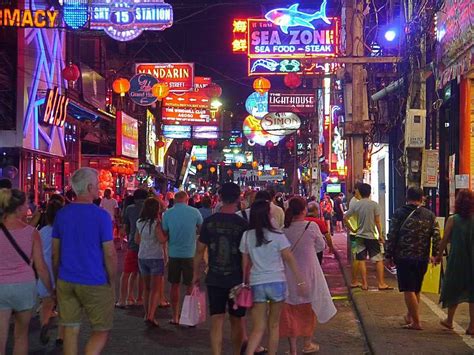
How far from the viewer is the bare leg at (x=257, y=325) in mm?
6012

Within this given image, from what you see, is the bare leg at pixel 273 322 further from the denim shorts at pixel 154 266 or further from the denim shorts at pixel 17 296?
the denim shorts at pixel 154 266

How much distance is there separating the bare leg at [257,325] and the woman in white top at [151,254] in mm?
2918

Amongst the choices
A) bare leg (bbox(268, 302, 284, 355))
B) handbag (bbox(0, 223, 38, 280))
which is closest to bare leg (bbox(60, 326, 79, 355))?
handbag (bbox(0, 223, 38, 280))

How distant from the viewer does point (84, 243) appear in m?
5.40

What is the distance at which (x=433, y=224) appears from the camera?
26.1 feet

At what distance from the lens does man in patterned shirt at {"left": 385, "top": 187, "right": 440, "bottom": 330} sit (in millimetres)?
7832

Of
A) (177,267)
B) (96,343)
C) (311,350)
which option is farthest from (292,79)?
(96,343)

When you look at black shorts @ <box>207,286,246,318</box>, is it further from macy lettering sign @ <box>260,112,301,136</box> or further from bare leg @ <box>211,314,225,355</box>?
macy lettering sign @ <box>260,112,301,136</box>

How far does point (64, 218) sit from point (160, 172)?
38.5 m

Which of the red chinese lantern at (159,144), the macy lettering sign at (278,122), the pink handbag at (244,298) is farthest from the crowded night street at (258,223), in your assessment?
the red chinese lantern at (159,144)

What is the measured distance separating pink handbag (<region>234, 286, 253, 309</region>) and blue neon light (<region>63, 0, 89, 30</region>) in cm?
1060

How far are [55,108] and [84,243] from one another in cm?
1612

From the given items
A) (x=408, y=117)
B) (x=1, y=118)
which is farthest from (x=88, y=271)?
(x=1, y=118)

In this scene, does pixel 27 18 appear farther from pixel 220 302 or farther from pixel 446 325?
pixel 446 325
